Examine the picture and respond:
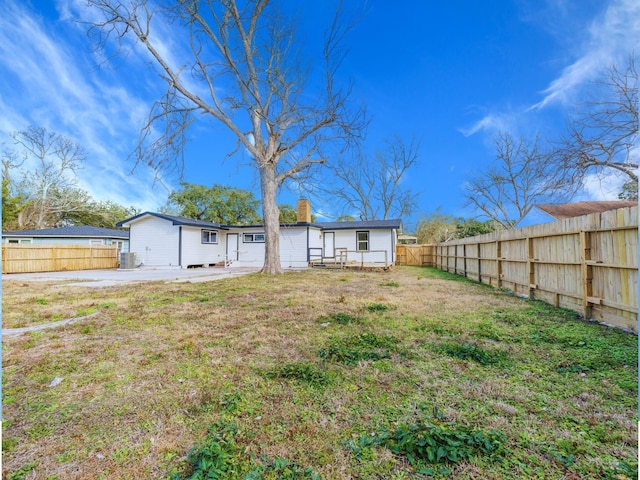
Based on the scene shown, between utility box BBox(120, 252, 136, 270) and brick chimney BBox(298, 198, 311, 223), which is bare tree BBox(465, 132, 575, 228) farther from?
utility box BBox(120, 252, 136, 270)

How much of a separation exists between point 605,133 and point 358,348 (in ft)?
48.1

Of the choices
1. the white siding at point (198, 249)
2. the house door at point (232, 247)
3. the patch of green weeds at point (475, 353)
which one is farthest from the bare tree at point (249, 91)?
the patch of green weeds at point (475, 353)

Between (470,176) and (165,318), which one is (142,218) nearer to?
(165,318)

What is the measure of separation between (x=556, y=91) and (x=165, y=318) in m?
6.26

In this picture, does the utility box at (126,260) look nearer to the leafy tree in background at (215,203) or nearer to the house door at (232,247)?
the house door at (232,247)

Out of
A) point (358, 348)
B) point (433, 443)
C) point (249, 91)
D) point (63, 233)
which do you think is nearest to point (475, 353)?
point (358, 348)

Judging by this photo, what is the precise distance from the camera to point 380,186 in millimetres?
28250

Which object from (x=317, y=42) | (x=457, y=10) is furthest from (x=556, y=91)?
(x=317, y=42)

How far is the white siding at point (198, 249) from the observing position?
16688mm

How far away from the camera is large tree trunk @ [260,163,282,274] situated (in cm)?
1229

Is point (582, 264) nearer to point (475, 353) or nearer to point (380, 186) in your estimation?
point (475, 353)

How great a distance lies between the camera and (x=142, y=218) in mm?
17047

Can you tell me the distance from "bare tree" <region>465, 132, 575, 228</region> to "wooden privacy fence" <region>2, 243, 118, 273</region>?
2523 centimetres

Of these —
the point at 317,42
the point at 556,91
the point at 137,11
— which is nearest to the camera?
the point at 556,91
